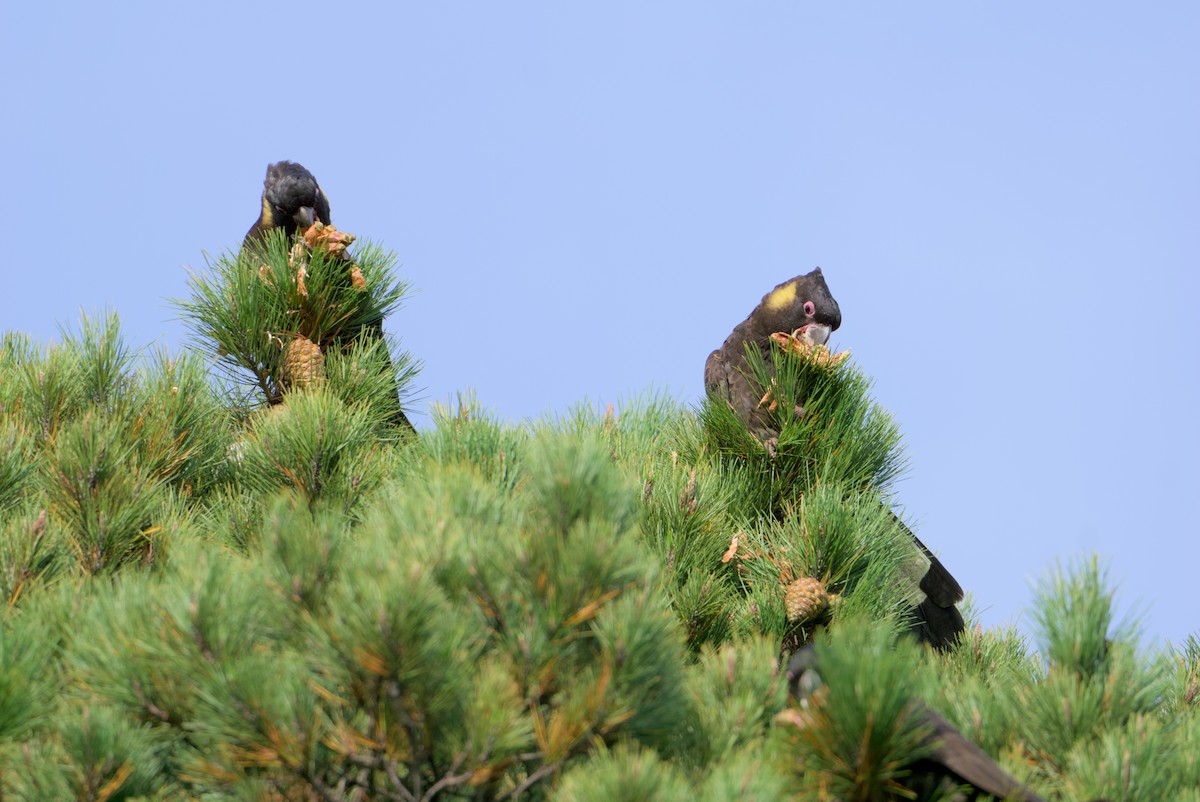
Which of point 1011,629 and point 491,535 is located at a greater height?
point 1011,629

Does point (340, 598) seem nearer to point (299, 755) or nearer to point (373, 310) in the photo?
point (299, 755)

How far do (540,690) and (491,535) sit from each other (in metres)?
0.42

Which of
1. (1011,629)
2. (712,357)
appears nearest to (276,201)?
(712,357)

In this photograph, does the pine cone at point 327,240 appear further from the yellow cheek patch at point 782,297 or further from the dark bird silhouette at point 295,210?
the yellow cheek patch at point 782,297

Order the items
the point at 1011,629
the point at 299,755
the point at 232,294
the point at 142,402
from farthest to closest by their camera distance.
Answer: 1. the point at 1011,629
2. the point at 232,294
3. the point at 142,402
4. the point at 299,755

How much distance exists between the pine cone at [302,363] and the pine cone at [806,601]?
7.24 feet

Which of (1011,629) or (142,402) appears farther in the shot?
(1011,629)

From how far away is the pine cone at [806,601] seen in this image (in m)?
5.08

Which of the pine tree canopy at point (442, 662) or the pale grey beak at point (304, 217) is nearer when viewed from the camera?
the pine tree canopy at point (442, 662)

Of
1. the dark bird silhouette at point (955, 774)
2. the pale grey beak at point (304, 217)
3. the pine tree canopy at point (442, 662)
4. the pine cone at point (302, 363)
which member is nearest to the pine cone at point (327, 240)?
the pale grey beak at point (304, 217)

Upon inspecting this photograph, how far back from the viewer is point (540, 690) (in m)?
3.00

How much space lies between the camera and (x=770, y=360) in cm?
580

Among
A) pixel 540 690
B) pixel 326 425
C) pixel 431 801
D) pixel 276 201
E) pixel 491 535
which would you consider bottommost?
pixel 431 801

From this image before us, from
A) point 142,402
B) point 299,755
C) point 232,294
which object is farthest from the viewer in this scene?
point 232,294
